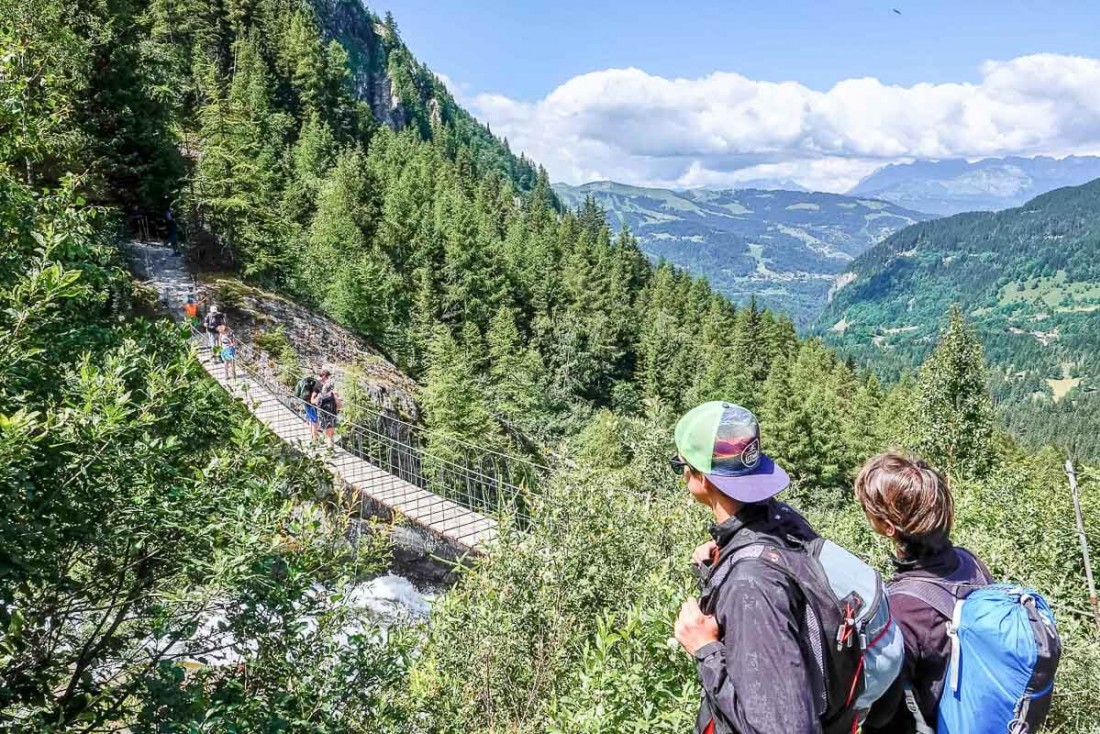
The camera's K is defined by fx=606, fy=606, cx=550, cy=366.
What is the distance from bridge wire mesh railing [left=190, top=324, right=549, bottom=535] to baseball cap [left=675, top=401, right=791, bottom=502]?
14.1 ft

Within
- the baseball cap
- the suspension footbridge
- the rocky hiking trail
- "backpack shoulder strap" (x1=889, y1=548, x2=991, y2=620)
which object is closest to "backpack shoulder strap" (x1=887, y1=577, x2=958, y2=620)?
"backpack shoulder strap" (x1=889, y1=548, x2=991, y2=620)

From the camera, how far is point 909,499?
2.61 m

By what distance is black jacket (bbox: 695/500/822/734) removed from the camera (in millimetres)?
1646

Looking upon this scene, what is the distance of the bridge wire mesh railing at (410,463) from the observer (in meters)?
12.6

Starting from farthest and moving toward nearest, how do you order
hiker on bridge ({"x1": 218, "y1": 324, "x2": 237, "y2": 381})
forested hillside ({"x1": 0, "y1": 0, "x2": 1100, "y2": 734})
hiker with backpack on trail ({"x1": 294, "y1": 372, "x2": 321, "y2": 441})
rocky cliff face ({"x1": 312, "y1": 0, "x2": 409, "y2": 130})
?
1. rocky cliff face ({"x1": 312, "y1": 0, "x2": 409, "y2": 130})
2. hiker on bridge ({"x1": 218, "y1": 324, "x2": 237, "y2": 381})
3. hiker with backpack on trail ({"x1": 294, "y1": 372, "x2": 321, "y2": 441})
4. forested hillside ({"x1": 0, "y1": 0, "x2": 1100, "y2": 734})

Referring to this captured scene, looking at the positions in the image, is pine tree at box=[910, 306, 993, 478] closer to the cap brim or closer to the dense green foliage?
the dense green foliage

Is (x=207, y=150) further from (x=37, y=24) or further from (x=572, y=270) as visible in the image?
(x=572, y=270)

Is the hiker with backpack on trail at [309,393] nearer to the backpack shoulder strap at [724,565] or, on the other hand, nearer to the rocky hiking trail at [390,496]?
the rocky hiking trail at [390,496]

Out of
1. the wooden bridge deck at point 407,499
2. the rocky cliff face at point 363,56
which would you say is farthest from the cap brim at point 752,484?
the rocky cliff face at point 363,56

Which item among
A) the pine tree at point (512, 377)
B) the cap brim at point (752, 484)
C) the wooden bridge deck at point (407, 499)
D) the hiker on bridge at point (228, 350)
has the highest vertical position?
the cap brim at point (752, 484)

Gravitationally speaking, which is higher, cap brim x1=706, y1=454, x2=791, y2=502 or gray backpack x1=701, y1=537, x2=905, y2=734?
cap brim x1=706, y1=454, x2=791, y2=502

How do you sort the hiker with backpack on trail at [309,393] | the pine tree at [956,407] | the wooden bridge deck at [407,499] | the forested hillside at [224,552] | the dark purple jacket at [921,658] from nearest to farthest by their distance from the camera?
1. the dark purple jacket at [921,658]
2. the forested hillside at [224,552]
3. the wooden bridge deck at [407,499]
4. the hiker with backpack on trail at [309,393]
5. the pine tree at [956,407]

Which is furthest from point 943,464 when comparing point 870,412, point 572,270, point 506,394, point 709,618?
point 572,270

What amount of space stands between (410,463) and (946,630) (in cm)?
1428
